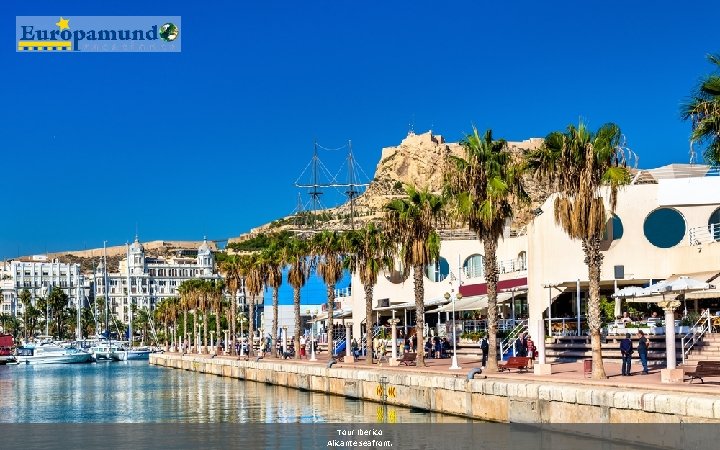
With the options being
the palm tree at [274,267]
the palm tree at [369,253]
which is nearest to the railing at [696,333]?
the palm tree at [369,253]

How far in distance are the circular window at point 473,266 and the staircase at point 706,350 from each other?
35.4 metres

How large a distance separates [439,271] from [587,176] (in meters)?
44.6

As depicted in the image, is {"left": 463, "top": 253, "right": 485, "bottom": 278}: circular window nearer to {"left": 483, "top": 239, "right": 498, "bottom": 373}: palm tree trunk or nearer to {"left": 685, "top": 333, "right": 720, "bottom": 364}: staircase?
{"left": 483, "top": 239, "right": 498, "bottom": 373}: palm tree trunk

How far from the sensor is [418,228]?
4669 centimetres

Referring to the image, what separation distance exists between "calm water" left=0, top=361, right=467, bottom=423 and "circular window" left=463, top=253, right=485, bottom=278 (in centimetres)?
1901

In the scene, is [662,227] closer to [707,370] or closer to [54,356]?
[707,370]

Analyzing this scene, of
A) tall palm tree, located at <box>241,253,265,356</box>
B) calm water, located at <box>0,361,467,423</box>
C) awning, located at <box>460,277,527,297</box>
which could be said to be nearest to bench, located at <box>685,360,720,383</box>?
calm water, located at <box>0,361,467,423</box>

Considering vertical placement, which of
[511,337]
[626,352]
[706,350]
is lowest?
[706,350]

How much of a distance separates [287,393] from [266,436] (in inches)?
756

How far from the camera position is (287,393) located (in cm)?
4909

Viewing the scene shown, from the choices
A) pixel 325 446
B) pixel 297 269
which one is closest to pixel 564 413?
pixel 325 446

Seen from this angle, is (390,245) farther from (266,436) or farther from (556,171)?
(266,436)

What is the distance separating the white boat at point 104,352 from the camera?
139125 mm

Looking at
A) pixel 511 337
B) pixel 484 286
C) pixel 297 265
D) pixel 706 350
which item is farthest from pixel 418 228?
pixel 297 265
